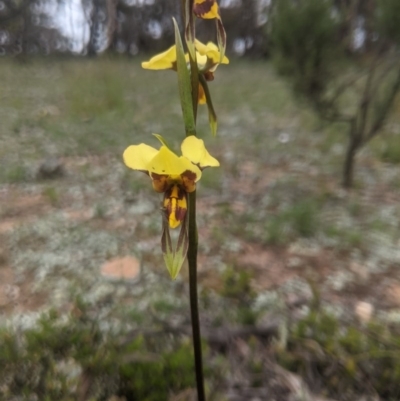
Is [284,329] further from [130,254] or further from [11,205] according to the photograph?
[11,205]

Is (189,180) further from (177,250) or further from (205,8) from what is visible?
(205,8)

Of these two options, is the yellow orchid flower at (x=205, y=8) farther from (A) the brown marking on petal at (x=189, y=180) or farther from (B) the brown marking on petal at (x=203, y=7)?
(A) the brown marking on petal at (x=189, y=180)

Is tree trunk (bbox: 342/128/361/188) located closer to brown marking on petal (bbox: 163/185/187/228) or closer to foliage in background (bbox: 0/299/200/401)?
foliage in background (bbox: 0/299/200/401)

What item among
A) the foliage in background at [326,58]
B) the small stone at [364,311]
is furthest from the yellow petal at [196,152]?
the foliage in background at [326,58]

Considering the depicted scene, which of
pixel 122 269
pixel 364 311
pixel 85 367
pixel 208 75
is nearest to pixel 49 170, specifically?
pixel 122 269

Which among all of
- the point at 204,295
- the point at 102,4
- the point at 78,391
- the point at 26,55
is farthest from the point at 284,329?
the point at 102,4

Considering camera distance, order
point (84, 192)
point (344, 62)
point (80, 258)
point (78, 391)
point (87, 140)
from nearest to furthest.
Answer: point (78, 391)
point (80, 258)
point (84, 192)
point (344, 62)
point (87, 140)

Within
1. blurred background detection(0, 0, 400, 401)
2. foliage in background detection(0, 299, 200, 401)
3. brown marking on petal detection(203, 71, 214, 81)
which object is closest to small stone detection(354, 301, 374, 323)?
blurred background detection(0, 0, 400, 401)

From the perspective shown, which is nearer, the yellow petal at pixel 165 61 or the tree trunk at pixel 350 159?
the yellow petal at pixel 165 61
